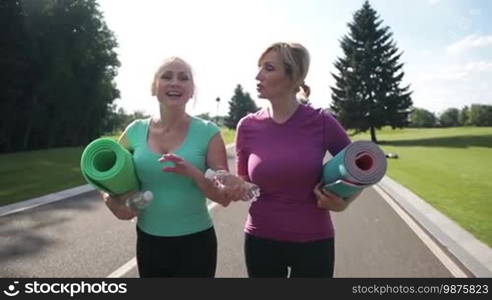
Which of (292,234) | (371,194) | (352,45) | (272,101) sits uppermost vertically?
(352,45)

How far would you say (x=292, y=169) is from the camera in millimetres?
2520

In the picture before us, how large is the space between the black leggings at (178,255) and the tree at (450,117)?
104 meters

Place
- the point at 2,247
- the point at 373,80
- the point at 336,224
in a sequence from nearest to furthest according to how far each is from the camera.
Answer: the point at 2,247 < the point at 336,224 < the point at 373,80

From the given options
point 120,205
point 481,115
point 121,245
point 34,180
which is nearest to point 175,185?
point 120,205

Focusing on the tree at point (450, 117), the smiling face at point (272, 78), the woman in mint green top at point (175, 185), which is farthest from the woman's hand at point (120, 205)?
the tree at point (450, 117)

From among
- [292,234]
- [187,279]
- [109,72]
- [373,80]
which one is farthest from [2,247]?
[373,80]

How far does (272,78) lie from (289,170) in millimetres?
528

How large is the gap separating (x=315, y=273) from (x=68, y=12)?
129ft

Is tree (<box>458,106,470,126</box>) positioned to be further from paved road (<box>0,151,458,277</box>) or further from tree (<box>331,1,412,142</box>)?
paved road (<box>0,151,458,277</box>)

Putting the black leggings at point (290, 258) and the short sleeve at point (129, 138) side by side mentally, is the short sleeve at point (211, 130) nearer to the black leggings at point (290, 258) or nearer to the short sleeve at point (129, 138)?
the short sleeve at point (129, 138)

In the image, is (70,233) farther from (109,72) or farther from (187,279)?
(109,72)

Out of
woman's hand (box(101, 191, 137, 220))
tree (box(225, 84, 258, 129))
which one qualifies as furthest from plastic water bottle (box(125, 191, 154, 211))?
tree (box(225, 84, 258, 129))

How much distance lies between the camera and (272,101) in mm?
2689

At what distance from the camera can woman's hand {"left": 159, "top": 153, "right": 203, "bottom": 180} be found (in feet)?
7.60
